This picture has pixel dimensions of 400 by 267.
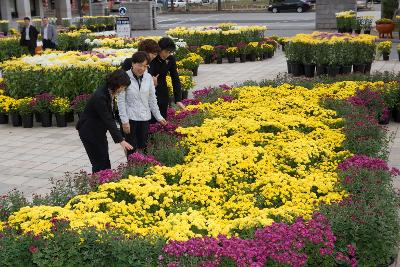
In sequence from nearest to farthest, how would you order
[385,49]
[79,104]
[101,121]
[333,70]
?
1. [101,121]
2. [79,104]
3. [333,70]
4. [385,49]

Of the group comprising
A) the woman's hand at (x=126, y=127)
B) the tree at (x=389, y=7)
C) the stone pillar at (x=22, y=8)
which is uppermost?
the stone pillar at (x=22, y=8)

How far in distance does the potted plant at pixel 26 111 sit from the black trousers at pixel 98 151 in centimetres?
548

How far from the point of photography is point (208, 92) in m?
11.8

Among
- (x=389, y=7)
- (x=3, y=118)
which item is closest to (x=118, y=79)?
(x=3, y=118)

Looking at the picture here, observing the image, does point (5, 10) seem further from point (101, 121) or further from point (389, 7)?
point (101, 121)

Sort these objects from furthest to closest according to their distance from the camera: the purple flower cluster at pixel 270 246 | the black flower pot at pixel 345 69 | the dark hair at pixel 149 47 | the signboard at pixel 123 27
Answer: the signboard at pixel 123 27 < the black flower pot at pixel 345 69 < the dark hair at pixel 149 47 < the purple flower cluster at pixel 270 246

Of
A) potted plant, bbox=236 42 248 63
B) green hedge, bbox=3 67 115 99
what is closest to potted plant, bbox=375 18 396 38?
potted plant, bbox=236 42 248 63

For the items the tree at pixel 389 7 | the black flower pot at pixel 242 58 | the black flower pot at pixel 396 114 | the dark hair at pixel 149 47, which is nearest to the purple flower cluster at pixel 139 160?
the dark hair at pixel 149 47

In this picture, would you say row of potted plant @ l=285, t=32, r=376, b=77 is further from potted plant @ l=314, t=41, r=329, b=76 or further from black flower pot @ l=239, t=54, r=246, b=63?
black flower pot @ l=239, t=54, r=246, b=63

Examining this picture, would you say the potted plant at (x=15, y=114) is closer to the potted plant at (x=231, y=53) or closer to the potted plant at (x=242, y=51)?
the potted plant at (x=231, y=53)

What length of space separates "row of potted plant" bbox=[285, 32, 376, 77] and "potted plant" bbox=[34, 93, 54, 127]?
27.7 feet

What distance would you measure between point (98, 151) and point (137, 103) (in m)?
0.86

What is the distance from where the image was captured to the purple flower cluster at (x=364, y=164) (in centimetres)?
666

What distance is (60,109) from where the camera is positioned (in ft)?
39.4
